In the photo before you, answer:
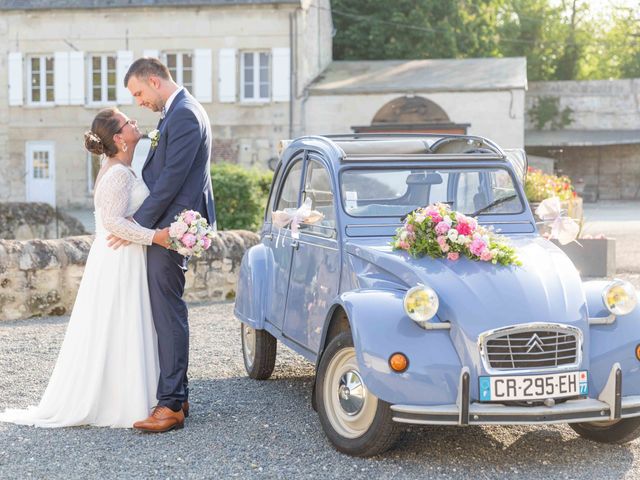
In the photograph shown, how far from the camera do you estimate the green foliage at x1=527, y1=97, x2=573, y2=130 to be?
42.1 m

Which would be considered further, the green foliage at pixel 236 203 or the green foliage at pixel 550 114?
the green foliage at pixel 550 114

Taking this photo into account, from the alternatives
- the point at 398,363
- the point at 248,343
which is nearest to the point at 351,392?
the point at 398,363

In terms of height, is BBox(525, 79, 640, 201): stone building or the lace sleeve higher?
BBox(525, 79, 640, 201): stone building

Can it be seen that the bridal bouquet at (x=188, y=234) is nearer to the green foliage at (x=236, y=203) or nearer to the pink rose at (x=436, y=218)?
the pink rose at (x=436, y=218)

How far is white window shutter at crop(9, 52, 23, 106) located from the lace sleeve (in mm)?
29666

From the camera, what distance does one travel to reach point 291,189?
776cm

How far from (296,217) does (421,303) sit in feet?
5.71

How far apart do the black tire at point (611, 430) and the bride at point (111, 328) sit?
2.57 metres

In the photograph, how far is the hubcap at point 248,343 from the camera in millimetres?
8109

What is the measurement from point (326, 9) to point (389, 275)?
1297 inches

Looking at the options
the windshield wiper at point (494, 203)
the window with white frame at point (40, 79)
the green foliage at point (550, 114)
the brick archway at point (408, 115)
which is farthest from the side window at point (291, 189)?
the green foliage at point (550, 114)

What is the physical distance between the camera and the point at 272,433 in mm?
A: 6289

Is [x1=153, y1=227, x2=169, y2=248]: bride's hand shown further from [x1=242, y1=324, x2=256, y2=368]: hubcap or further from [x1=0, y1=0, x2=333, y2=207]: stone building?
[x1=0, y1=0, x2=333, y2=207]: stone building

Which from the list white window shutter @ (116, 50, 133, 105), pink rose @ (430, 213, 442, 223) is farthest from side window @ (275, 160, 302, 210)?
white window shutter @ (116, 50, 133, 105)
